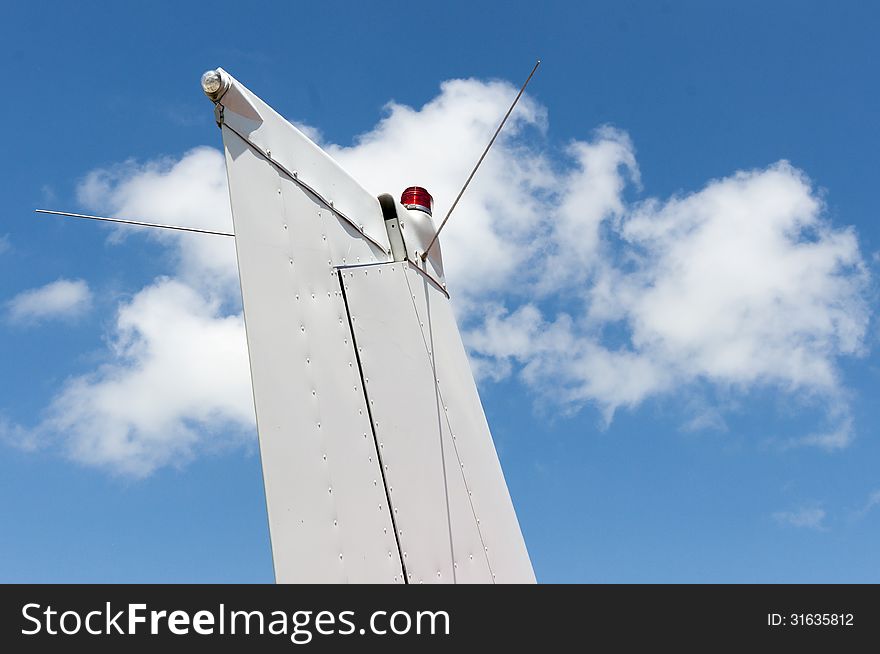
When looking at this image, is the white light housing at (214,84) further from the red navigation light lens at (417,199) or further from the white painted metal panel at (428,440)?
the red navigation light lens at (417,199)

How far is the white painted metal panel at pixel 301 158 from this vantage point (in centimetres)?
397

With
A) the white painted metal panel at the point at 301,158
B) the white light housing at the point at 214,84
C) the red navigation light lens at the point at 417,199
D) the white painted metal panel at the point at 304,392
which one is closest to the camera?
the white painted metal panel at the point at 304,392

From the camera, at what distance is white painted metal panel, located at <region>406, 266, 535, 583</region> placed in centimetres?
503

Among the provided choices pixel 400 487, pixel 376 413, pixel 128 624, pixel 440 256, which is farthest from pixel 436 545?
pixel 440 256

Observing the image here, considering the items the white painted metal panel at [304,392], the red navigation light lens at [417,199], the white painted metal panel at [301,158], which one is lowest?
the white painted metal panel at [304,392]

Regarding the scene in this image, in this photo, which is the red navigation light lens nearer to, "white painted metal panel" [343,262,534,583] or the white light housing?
"white painted metal panel" [343,262,534,583]

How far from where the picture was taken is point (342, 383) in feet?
13.4

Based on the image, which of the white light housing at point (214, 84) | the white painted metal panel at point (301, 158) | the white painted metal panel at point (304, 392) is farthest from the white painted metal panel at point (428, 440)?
the white light housing at point (214, 84)

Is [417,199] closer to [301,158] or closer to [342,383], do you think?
[301,158]

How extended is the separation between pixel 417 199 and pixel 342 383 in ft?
5.94

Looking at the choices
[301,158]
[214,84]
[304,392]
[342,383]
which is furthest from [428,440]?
[214,84]

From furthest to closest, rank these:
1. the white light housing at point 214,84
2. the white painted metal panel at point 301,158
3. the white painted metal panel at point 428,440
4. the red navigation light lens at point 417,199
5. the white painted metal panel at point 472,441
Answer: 1. the red navigation light lens at point 417,199
2. the white painted metal panel at point 472,441
3. the white painted metal panel at point 428,440
4. the white painted metal panel at point 301,158
5. the white light housing at point 214,84

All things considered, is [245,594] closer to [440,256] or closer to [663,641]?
[663,641]

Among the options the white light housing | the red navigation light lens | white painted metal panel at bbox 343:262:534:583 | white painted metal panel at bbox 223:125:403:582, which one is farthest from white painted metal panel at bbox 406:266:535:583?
the white light housing
